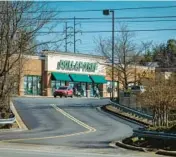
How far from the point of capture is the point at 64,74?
242 feet

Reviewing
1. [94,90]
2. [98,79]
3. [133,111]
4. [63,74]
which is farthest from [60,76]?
[133,111]

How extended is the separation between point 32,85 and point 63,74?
5.93 metres

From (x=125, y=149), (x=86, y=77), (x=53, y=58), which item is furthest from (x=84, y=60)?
(x=125, y=149)

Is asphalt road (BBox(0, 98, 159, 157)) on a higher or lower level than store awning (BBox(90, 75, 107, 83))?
lower

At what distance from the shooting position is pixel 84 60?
77500 mm

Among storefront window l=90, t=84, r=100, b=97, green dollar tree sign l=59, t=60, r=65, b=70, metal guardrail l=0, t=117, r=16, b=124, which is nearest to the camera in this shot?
metal guardrail l=0, t=117, r=16, b=124

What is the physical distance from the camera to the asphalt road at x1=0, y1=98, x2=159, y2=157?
23.7 m

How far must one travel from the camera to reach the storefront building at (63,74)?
6906 centimetres

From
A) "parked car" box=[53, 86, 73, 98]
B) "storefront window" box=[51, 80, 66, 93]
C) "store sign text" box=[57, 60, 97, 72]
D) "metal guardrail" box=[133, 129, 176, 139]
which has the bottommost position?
"metal guardrail" box=[133, 129, 176, 139]

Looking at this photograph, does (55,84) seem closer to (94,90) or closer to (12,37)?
(94,90)

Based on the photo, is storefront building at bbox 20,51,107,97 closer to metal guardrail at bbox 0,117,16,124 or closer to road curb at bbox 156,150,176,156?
metal guardrail at bbox 0,117,16,124

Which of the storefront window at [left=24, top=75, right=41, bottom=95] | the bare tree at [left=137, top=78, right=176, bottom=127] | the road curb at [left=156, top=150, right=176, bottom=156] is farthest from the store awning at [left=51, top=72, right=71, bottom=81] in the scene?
the road curb at [left=156, top=150, right=176, bottom=156]

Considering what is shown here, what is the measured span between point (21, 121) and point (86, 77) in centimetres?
4253

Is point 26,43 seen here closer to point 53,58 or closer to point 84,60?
point 53,58
